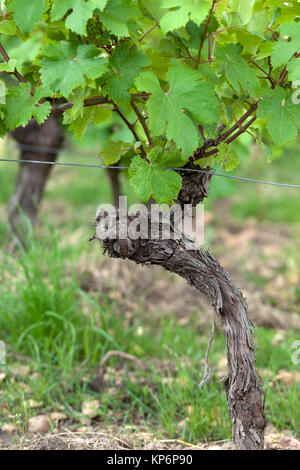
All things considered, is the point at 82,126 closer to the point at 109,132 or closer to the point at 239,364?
the point at 239,364

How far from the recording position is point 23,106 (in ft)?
4.57

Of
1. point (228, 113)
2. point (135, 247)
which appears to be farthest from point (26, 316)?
point (228, 113)

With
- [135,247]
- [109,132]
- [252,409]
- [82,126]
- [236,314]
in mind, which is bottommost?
[252,409]

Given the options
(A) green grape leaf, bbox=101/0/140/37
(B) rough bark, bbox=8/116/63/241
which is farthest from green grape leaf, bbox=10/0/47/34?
(B) rough bark, bbox=8/116/63/241

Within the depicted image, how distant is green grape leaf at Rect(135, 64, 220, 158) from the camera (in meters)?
1.26

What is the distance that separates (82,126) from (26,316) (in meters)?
1.51

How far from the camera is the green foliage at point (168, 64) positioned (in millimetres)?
1253

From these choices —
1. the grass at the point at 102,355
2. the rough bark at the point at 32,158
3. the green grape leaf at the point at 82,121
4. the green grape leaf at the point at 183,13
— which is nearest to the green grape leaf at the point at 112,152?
the green grape leaf at the point at 82,121

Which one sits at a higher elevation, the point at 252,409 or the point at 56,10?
the point at 56,10

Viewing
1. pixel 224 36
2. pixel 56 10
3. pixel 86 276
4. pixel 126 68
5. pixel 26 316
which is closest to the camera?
pixel 56 10

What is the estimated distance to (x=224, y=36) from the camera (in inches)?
57.1

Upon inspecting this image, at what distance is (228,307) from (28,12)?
101 cm

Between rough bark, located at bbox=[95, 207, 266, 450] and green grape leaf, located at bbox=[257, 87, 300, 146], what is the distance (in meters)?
0.44

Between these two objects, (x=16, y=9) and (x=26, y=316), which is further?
(x=26, y=316)
